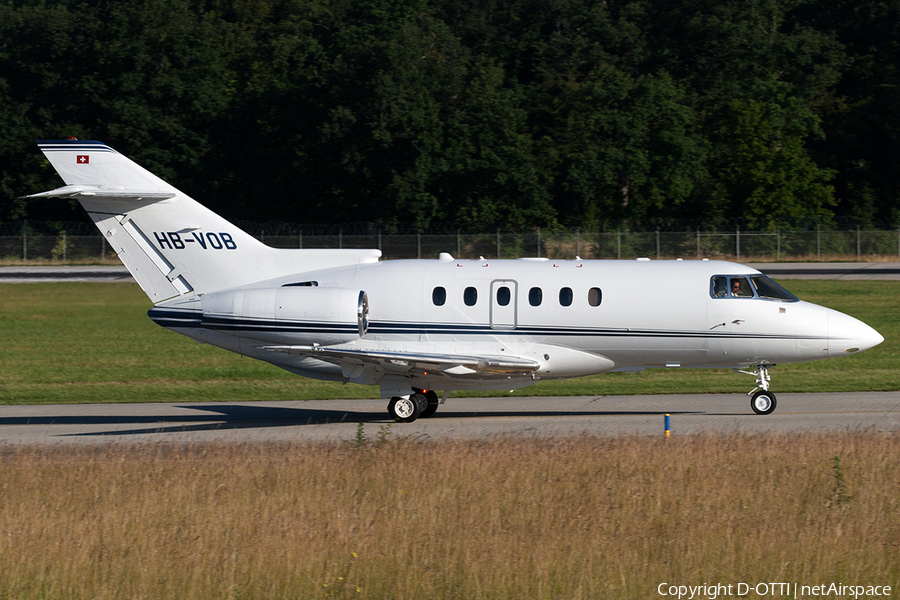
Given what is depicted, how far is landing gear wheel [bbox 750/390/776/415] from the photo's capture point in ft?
63.2

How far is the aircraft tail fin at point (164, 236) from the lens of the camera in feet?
65.9

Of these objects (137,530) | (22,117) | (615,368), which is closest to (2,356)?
(615,368)

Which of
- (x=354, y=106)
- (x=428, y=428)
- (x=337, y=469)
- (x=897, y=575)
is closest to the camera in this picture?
(x=897, y=575)

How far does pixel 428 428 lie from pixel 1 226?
57972 mm

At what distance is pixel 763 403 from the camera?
19.3m

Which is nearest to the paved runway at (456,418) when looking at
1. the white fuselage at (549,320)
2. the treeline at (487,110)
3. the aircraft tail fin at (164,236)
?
the white fuselage at (549,320)

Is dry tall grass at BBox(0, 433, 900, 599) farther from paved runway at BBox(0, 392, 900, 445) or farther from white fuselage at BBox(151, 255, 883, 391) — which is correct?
white fuselage at BBox(151, 255, 883, 391)

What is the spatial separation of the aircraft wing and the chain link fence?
1477 inches

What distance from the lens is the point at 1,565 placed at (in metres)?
9.52

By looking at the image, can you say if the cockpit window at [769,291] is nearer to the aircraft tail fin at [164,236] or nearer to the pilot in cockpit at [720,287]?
the pilot in cockpit at [720,287]

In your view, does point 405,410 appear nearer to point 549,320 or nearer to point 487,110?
point 549,320

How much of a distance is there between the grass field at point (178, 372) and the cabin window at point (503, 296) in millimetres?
4496

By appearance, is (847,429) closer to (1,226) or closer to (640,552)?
(640,552)

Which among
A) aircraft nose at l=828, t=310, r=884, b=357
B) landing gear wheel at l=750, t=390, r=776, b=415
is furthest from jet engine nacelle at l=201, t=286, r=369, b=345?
aircraft nose at l=828, t=310, r=884, b=357
